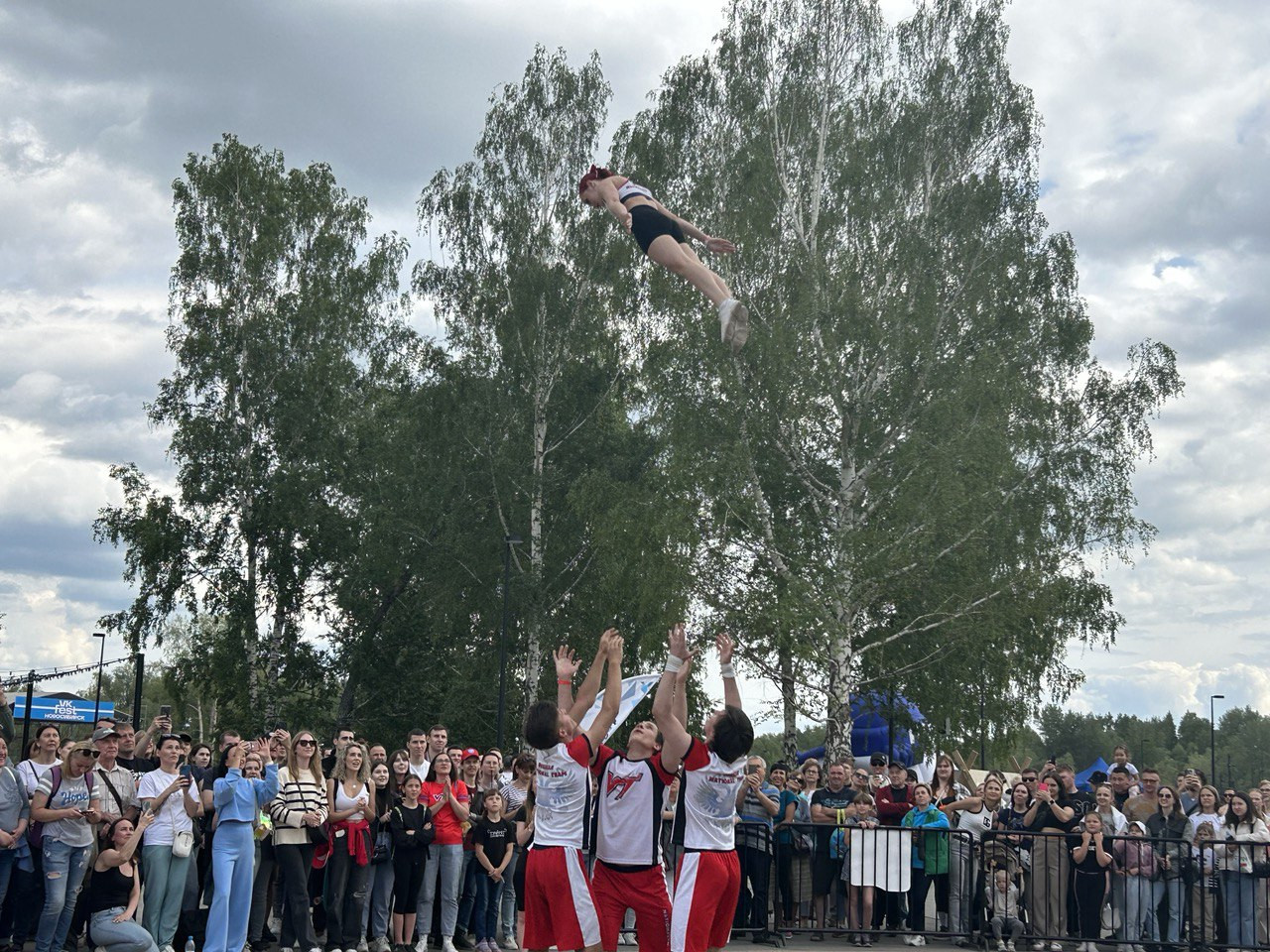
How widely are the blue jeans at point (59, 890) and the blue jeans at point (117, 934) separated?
0.40m

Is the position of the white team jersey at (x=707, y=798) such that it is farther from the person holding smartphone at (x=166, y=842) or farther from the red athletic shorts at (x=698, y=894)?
the person holding smartphone at (x=166, y=842)

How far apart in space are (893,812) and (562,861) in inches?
310

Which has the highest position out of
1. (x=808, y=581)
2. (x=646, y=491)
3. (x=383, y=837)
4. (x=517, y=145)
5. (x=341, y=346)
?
(x=517, y=145)

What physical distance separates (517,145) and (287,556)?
11.7m

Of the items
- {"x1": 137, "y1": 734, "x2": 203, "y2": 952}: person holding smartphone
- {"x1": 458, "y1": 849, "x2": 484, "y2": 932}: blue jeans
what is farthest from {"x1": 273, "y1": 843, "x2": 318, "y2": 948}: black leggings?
{"x1": 458, "y1": 849, "x2": 484, "y2": 932}: blue jeans

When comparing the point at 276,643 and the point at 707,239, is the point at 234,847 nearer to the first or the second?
the point at 707,239

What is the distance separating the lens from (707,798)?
7.68m

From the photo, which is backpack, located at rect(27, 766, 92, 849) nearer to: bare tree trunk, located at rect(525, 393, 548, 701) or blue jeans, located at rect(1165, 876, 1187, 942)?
blue jeans, located at rect(1165, 876, 1187, 942)

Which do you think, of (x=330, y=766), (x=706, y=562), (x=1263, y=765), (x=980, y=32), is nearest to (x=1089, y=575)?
(x=706, y=562)

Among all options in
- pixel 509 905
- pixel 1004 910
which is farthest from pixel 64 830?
pixel 1004 910

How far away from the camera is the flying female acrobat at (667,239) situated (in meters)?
9.92

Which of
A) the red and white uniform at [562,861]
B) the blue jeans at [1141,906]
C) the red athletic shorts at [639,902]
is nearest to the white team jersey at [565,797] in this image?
the red and white uniform at [562,861]

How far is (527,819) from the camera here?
13180 mm

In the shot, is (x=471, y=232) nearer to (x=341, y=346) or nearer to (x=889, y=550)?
(x=341, y=346)
